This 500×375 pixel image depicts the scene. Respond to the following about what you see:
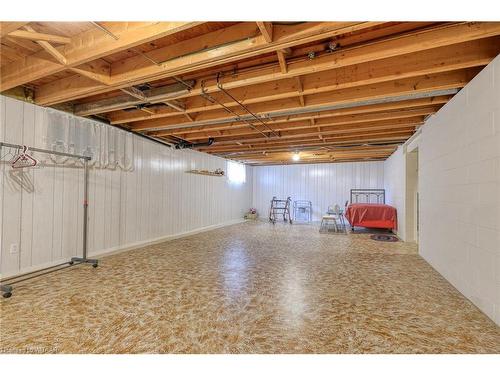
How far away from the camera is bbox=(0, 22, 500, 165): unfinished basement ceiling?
198cm

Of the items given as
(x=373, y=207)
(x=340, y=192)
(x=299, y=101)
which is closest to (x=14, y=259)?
(x=299, y=101)

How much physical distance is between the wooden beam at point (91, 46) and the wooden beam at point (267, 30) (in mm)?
494

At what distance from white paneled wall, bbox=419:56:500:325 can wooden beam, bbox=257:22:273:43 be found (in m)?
1.88

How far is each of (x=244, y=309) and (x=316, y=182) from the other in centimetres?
787

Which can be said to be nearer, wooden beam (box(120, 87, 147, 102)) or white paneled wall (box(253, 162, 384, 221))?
wooden beam (box(120, 87, 147, 102))

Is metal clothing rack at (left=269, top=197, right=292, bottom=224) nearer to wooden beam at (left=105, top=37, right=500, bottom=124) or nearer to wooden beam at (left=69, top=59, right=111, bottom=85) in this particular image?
wooden beam at (left=105, top=37, right=500, bottom=124)

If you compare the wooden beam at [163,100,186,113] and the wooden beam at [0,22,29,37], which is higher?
the wooden beam at [163,100,186,113]

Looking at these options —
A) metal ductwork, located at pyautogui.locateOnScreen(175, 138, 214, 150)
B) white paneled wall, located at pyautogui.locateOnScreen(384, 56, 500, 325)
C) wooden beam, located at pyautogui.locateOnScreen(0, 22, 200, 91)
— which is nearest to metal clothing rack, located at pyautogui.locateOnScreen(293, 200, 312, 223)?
metal ductwork, located at pyautogui.locateOnScreen(175, 138, 214, 150)

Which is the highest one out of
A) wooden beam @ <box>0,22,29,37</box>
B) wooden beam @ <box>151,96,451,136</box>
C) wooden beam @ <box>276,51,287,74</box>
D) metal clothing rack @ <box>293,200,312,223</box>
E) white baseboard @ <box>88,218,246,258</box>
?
wooden beam @ <box>276,51,287,74</box>

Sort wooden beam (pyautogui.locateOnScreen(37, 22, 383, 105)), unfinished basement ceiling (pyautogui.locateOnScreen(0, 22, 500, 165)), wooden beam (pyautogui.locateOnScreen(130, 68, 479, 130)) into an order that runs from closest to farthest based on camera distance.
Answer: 1. wooden beam (pyautogui.locateOnScreen(37, 22, 383, 105))
2. unfinished basement ceiling (pyautogui.locateOnScreen(0, 22, 500, 165))
3. wooden beam (pyautogui.locateOnScreen(130, 68, 479, 130))

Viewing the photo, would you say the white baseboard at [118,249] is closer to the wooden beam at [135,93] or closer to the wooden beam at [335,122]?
the wooden beam at [335,122]

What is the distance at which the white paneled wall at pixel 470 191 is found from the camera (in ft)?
6.70

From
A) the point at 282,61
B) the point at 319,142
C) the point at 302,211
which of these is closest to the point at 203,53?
the point at 282,61
